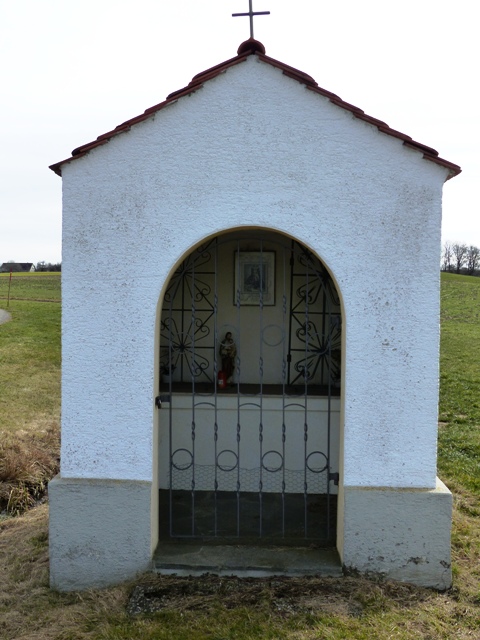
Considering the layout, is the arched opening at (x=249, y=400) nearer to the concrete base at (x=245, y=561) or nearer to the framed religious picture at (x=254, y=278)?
the framed religious picture at (x=254, y=278)

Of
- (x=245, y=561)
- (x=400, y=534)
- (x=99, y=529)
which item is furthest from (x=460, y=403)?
(x=99, y=529)

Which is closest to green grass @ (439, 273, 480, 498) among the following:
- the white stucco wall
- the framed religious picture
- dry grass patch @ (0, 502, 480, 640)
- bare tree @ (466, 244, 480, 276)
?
dry grass patch @ (0, 502, 480, 640)

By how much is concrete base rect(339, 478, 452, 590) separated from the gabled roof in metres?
2.33

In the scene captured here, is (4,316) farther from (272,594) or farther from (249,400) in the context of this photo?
(272,594)

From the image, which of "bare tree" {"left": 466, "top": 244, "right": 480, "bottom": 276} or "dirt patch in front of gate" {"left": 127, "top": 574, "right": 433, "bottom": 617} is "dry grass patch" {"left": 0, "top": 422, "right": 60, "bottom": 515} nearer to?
"dirt patch in front of gate" {"left": 127, "top": 574, "right": 433, "bottom": 617}

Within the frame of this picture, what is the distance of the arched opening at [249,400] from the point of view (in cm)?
535

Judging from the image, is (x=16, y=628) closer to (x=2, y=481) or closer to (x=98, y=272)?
(x=98, y=272)

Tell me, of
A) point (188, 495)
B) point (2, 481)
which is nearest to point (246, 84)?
point (188, 495)

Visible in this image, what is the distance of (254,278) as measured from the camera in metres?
6.06

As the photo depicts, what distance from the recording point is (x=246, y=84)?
14.0 ft

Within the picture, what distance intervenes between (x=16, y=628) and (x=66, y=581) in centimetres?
52

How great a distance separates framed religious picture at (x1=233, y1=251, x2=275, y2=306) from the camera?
603 cm

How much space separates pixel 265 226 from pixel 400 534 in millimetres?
2403

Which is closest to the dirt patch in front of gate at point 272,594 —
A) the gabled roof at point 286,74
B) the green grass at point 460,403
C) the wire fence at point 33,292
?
the green grass at point 460,403
